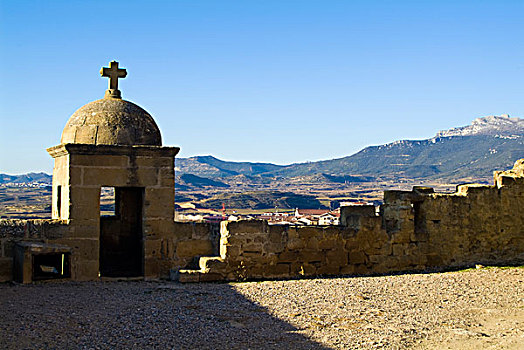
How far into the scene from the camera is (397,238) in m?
11.2

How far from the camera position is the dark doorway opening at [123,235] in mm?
11969

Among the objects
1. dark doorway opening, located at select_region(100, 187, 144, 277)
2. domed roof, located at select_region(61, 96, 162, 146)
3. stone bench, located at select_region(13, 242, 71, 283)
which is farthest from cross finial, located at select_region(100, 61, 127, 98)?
stone bench, located at select_region(13, 242, 71, 283)

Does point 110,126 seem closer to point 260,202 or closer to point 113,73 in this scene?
point 113,73

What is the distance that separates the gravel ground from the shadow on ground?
0.01 meters

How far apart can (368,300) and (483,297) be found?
1572mm

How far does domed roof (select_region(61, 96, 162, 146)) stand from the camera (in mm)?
10539

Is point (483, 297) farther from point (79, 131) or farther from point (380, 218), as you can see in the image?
point (79, 131)

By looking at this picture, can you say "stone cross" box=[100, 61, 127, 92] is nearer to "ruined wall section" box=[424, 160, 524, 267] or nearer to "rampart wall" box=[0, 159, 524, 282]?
"rampart wall" box=[0, 159, 524, 282]

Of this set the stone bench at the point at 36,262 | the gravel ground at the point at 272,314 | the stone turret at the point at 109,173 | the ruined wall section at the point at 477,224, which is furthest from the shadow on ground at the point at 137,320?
the ruined wall section at the point at 477,224

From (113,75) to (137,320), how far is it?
578 centimetres

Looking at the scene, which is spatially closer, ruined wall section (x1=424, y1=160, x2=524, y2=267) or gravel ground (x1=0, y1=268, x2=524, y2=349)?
gravel ground (x1=0, y1=268, x2=524, y2=349)

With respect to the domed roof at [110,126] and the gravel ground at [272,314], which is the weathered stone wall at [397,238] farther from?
the domed roof at [110,126]

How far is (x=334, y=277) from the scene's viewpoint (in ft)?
34.7

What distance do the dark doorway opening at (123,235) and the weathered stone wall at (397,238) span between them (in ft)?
8.36
